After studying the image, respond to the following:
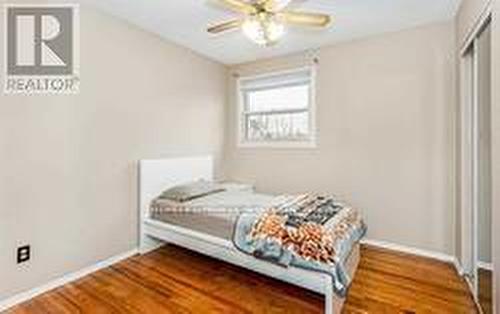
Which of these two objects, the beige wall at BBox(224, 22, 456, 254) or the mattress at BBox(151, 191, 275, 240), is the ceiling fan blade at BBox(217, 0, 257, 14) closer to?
the mattress at BBox(151, 191, 275, 240)

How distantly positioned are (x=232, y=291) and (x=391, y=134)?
7.71 ft

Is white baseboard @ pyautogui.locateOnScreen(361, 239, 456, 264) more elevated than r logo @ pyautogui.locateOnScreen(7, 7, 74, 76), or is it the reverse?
r logo @ pyautogui.locateOnScreen(7, 7, 74, 76)

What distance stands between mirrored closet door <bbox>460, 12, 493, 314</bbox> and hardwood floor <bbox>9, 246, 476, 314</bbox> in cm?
26

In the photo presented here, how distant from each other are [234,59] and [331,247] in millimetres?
3236

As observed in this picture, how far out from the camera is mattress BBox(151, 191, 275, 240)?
2697mm

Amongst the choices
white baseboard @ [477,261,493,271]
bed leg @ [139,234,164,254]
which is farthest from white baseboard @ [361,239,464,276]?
bed leg @ [139,234,164,254]

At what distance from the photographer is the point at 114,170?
304 cm

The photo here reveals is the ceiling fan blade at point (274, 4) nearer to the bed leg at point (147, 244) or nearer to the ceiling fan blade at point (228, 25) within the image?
the ceiling fan blade at point (228, 25)

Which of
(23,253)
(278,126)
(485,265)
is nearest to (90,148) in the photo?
(23,253)

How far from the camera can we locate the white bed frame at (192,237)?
7.05 feet

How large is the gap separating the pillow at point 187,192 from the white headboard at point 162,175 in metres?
0.13

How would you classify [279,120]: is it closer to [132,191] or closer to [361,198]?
[361,198]

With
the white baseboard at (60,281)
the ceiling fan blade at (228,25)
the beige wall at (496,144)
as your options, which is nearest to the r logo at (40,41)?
the ceiling fan blade at (228,25)

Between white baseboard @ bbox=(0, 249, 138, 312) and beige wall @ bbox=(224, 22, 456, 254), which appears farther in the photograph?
beige wall @ bbox=(224, 22, 456, 254)
